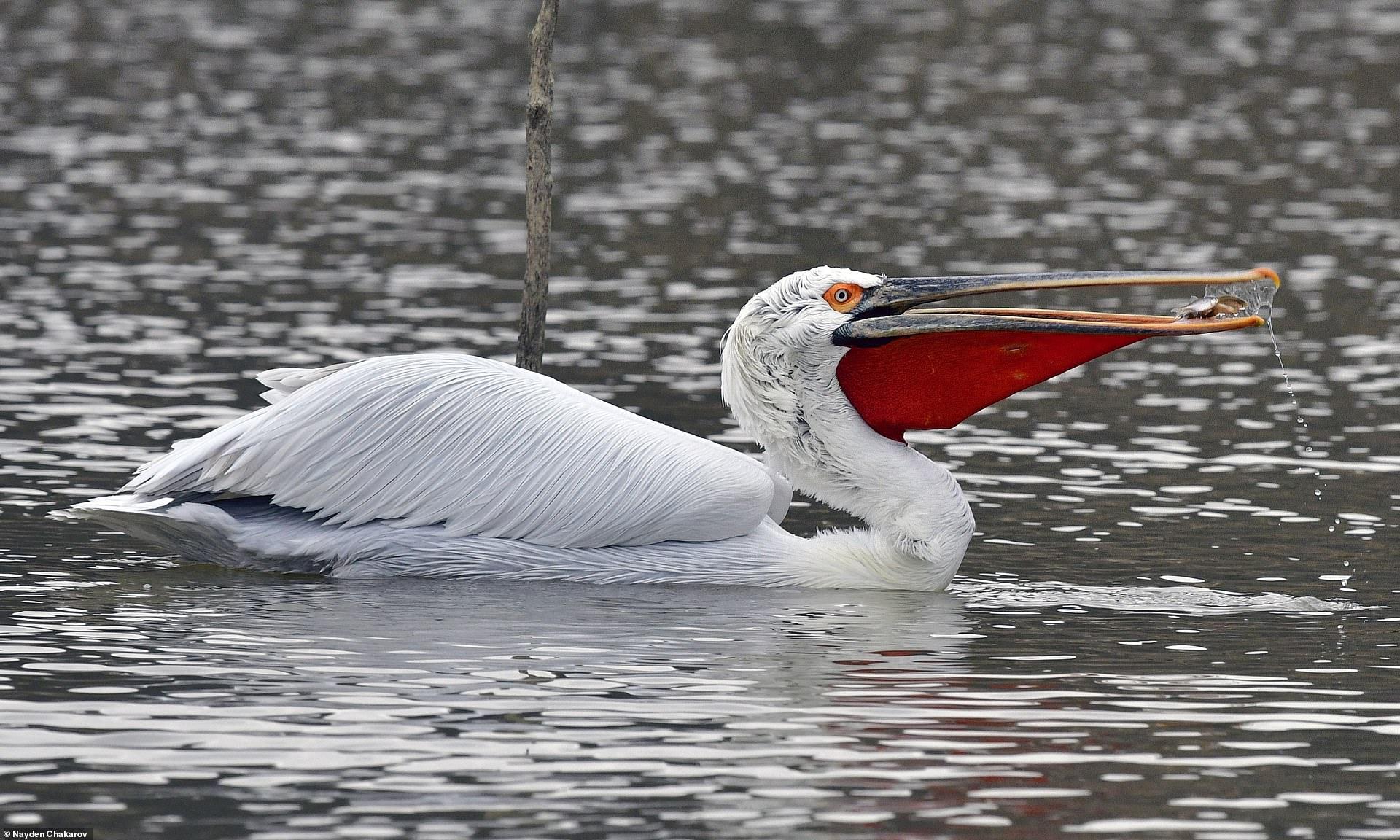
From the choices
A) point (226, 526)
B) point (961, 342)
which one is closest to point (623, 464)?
point (961, 342)

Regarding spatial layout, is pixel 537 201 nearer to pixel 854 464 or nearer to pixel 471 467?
pixel 471 467

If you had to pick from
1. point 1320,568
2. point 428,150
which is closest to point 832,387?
point 1320,568

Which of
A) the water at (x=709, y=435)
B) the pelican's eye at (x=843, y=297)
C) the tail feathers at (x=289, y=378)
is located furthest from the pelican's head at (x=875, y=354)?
the tail feathers at (x=289, y=378)

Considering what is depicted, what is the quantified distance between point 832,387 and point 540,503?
3.42 feet

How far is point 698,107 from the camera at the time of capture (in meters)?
22.8

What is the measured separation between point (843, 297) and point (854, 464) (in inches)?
21.8

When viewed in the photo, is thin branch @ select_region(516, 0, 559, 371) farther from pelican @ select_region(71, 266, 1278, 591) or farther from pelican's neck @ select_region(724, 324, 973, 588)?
pelican's neck @ select_region(724, 324, 973, 588)

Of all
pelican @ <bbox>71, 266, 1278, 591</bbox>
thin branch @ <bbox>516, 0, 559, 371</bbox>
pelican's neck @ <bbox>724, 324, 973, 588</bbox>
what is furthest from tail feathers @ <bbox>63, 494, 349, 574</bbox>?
Result: thin branch @ <bbox>516, 0, 559, 371</bbox>

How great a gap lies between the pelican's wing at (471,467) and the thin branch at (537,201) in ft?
5.02

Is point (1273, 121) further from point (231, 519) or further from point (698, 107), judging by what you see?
point (231, 519)

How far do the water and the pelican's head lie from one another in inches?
24.9

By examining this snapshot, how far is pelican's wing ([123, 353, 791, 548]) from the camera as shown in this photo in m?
7.51

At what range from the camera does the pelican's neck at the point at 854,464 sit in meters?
7.62

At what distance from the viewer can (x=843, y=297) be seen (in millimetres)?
7715
